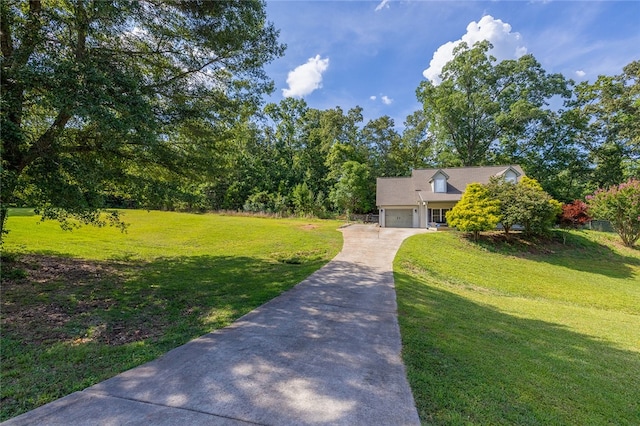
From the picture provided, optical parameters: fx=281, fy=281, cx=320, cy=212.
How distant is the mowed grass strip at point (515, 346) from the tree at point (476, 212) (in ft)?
13.4

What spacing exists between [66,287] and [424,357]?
26.8ft

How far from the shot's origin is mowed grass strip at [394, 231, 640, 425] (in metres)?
2.93

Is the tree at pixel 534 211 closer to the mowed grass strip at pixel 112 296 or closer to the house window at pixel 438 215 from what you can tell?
the house window at pixel 438 215

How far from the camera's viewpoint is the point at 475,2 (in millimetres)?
9844

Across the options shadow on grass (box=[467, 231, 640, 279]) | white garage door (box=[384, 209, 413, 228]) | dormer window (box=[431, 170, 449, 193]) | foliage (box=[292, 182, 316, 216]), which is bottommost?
shadow on grass (box=[467, 231, 640, 279])

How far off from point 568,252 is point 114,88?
2362cm

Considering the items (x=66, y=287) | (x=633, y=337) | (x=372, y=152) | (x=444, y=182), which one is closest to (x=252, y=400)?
(x=66, y=287)

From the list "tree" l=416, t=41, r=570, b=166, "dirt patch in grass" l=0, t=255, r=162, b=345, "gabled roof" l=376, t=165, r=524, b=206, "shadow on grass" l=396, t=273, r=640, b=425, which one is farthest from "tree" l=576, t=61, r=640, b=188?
"dirt patch in grass" l=0, t=255, r=162, b=345

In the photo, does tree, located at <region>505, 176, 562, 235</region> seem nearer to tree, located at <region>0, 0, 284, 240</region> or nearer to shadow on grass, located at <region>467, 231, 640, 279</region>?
shadow on grass, located at <region>467, 231, 640, 279</region>

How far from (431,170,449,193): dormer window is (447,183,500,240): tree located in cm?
559

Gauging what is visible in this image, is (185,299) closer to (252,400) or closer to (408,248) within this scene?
(252,400)

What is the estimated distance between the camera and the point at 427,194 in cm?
2388

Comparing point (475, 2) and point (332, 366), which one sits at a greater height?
point (475, 2)

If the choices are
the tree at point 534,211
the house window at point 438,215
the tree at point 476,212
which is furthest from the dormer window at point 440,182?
the tree at point 534,211
